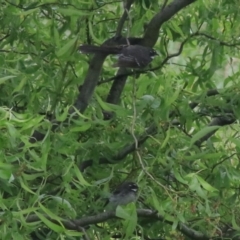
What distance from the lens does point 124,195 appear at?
179 centimetres

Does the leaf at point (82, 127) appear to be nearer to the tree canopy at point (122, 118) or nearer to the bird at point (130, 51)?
the tree canopy at point (122, 118)

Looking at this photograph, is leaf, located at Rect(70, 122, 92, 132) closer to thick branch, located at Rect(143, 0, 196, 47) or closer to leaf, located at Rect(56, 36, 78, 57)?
leaf, located at Rect(56, 36, 78, 57)

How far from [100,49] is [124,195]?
348mm

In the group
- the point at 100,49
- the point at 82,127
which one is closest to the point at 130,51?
the point at 100,49

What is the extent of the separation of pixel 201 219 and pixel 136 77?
1.31ft

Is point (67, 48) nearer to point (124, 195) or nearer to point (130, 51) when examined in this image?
point (130, 51)

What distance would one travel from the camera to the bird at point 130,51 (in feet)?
5.93

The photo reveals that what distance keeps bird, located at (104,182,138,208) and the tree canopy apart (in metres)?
0.02

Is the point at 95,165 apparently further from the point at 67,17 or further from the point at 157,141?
the point at 67,17

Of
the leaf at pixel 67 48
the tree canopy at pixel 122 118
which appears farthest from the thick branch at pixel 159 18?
the leaf at pixel 67 48

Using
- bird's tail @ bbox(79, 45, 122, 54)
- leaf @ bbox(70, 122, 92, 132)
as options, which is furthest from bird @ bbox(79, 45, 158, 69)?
leaf @ bbox(70, 122, 92, 132)

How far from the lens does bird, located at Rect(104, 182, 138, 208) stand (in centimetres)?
176

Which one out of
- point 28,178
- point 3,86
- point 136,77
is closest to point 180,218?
point 28,178

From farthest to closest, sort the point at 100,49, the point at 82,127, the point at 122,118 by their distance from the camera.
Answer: the point at 100,49 < the point at 122,118 < the point at 82,127
